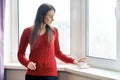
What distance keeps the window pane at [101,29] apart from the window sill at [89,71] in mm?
179

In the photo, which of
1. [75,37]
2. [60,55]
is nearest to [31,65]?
[60,55]

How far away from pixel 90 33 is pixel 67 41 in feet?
0.86

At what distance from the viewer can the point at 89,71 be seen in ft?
6.75

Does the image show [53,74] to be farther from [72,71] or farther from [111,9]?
[111,9]

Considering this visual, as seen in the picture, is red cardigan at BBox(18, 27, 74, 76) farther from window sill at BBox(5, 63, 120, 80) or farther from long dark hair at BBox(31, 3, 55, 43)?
window sill at BBox(5, 63, 120, 80)

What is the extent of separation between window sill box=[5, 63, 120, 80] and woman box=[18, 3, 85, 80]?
0.79 ft

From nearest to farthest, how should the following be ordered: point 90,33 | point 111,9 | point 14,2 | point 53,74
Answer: point 53,74
point 111,9
point 90,33
point 14,2

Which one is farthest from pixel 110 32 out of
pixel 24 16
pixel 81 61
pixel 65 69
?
pixel 24 16

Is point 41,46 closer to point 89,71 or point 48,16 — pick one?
point 48,16

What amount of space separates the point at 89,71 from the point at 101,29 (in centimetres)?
42

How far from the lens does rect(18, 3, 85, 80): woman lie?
1929 mm

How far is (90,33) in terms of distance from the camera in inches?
91.9

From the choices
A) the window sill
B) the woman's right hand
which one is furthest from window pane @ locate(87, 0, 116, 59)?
the woman's right hand

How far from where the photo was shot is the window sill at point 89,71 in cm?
186
